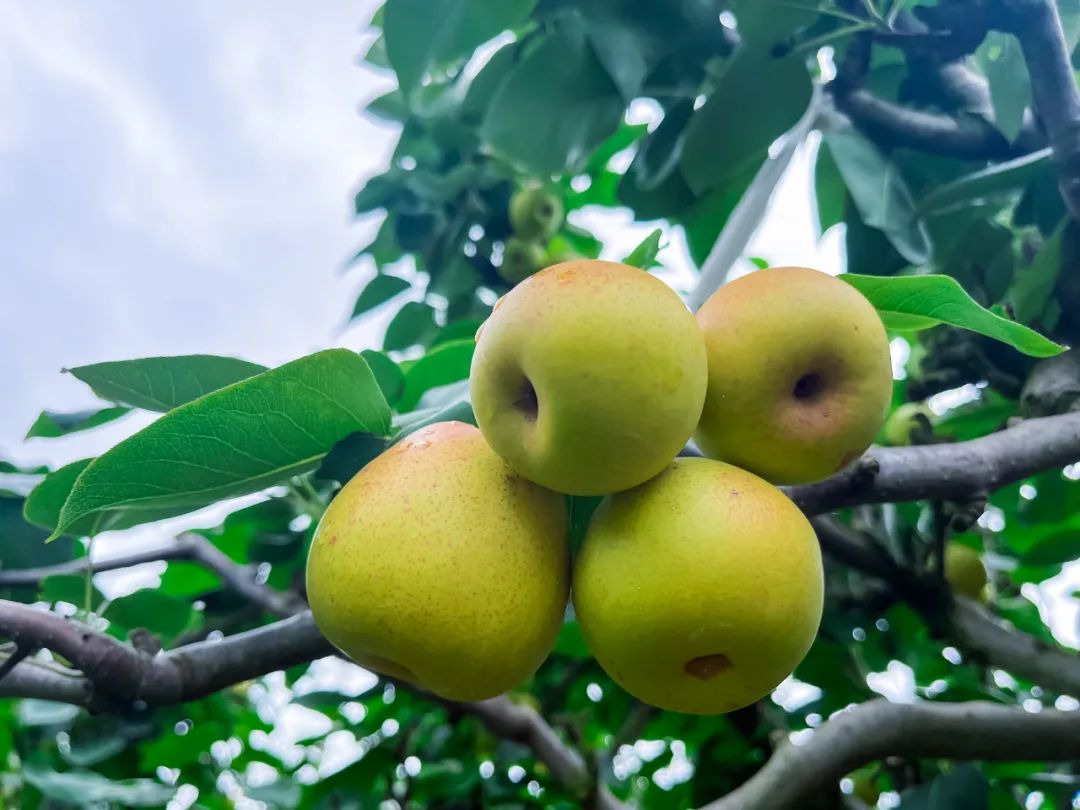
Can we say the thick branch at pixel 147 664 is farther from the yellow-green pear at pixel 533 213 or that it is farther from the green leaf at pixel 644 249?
the yellow-green pear at pixel 533 213

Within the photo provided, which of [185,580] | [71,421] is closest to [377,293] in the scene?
[185,580]

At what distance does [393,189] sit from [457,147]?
168 mm

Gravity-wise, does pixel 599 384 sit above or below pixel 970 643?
above

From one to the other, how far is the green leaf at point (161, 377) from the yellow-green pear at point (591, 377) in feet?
0.90

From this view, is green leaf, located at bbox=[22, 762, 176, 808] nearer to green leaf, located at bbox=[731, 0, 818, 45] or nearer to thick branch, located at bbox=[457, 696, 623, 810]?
thick branch, located at bbox=[457, 696, 623, 810]

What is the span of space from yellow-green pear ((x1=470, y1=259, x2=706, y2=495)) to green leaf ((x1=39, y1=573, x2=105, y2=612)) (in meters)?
0.82

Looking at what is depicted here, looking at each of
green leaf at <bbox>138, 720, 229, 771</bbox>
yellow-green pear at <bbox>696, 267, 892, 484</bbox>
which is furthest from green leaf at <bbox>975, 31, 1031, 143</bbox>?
green leaf at <bbox>138, 720, 229, 771</bbox>

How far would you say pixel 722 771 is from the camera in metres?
1.66

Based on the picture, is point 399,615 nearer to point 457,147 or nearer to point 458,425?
point 458,425

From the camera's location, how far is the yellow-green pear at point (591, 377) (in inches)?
22.7

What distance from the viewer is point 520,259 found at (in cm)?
195

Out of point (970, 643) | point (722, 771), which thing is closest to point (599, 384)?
point (970, 643)

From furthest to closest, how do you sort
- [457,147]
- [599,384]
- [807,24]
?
1. [457,147]
2. [807,24]
3. [599,384]

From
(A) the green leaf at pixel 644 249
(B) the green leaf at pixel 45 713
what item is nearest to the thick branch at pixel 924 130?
(A) the green leaf at pixel 644 249
